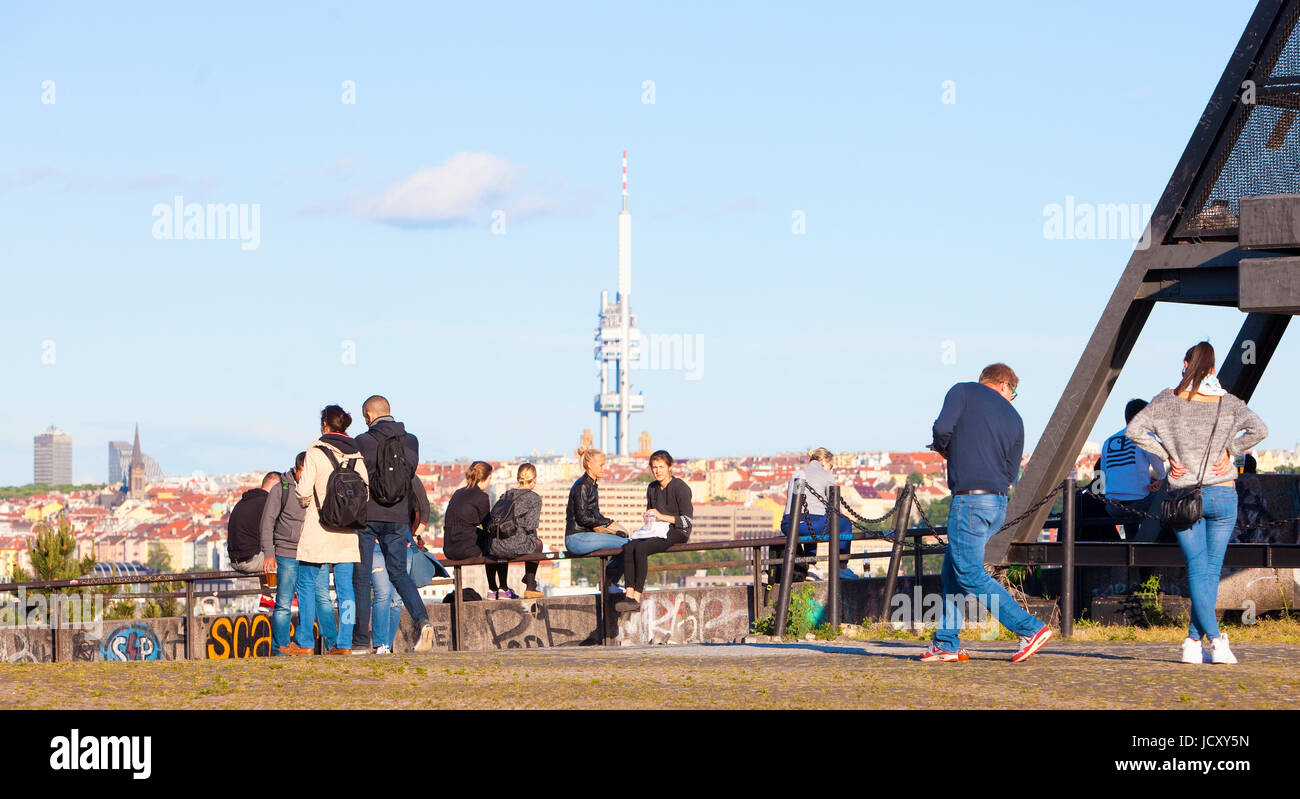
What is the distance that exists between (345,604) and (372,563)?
13.0 inches

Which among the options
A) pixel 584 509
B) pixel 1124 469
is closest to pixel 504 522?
pixel 584 509

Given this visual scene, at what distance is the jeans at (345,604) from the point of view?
444 inches

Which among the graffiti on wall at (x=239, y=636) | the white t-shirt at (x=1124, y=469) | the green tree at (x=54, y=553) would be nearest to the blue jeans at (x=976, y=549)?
the white t-shirt at (x=1124, y=469)

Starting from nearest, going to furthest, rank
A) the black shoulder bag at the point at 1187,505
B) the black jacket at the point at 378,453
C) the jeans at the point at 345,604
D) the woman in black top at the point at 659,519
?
1. the black shoulder bag at the point at 1187,505
2. the black jacket at the point at 378,453
3. the jeans at the point at 345,604
4. the woman in black top at the point at 659,519

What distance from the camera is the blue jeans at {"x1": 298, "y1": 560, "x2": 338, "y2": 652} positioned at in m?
11.5

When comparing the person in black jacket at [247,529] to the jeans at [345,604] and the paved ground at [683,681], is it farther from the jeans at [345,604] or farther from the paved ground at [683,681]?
the paved ground at [683,681]

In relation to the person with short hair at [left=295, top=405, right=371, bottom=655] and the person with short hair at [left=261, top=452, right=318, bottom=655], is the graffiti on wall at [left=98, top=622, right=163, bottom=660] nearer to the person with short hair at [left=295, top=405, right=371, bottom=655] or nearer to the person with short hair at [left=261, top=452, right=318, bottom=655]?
the person with short hair at [left=261, top=452, right=318, bottom=655]

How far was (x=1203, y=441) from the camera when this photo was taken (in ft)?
29.2

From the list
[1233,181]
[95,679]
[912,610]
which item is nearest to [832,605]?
[912,610]

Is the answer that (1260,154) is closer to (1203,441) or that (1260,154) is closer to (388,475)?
(1203,441)

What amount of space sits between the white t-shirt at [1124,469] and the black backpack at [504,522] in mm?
4786

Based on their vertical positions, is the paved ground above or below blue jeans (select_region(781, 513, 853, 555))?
below

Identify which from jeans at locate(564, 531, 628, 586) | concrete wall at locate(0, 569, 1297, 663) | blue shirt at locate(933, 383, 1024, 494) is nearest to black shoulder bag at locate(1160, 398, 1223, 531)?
blue shirt at locate(933, 383, 1024, 494)

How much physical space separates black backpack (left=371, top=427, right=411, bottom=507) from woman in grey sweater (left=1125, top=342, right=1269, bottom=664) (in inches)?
183
